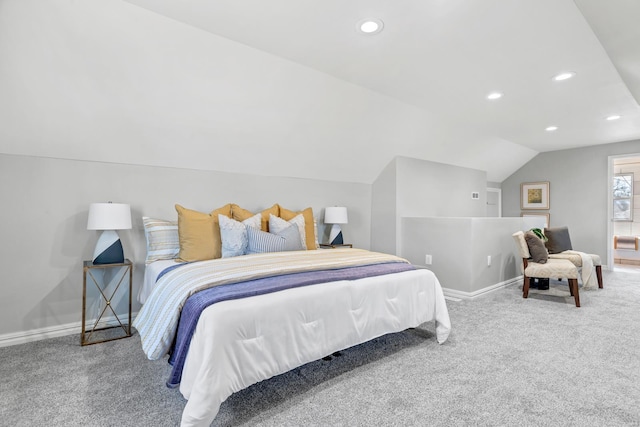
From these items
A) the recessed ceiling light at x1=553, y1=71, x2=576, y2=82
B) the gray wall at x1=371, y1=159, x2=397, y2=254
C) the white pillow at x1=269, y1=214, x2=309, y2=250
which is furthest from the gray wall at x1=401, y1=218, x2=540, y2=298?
the white pillow at x1=269, y1=214, x2=309, y2=250

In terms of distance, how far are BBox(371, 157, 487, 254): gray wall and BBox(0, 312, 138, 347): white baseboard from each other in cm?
357

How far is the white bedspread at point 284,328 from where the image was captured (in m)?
1.54

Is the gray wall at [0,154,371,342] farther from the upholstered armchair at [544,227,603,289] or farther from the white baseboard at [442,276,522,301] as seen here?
the upholstered armchair at [544,227,603,289]

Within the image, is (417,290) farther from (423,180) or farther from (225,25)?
(423,180)

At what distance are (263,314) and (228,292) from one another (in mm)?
239

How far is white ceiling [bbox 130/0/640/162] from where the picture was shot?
2.08 metres

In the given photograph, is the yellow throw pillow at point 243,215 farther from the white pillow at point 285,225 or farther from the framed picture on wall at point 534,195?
the framed picture on wall at point 534,195

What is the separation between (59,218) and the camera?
9.11ft

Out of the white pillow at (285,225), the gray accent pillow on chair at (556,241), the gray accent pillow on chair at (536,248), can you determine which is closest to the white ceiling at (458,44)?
the white pillow at (285,225)

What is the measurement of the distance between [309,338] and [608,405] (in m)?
1.74

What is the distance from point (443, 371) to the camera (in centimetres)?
219

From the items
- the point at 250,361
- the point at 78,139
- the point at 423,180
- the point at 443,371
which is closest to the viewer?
the point at 250,361

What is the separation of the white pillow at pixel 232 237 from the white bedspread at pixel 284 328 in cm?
121

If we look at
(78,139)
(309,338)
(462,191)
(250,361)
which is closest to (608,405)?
(309,338)
